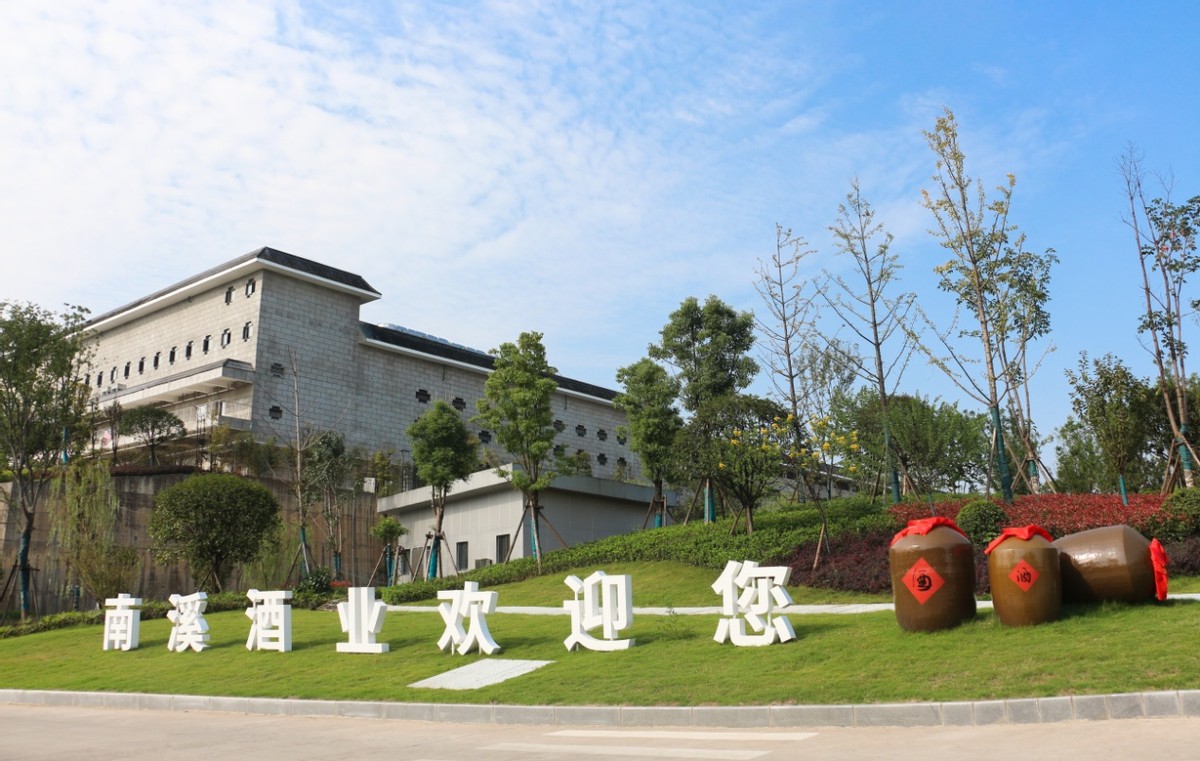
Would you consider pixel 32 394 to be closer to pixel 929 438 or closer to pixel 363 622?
pixel 363 622

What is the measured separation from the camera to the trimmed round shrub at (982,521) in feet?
48.6

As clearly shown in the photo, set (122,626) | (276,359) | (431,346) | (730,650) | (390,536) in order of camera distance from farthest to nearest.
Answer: (431,346), (276,359), (390,536), (122,626), (730,650)

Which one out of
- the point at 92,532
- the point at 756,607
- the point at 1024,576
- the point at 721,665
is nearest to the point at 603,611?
the point at 756,607

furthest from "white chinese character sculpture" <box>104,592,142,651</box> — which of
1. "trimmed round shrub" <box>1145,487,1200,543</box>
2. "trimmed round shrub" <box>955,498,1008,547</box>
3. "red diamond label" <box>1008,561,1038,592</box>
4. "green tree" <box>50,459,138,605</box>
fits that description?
"trimmed round shrub" <box>1145,487,1200,543</box>

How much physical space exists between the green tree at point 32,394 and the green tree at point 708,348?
14664 millimetres

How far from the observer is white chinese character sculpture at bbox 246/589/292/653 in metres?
13.4

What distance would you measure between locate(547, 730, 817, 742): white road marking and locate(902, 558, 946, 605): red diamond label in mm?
3141

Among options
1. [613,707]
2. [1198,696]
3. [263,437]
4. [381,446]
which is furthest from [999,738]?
[381,446]

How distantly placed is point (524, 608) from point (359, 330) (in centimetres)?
2447

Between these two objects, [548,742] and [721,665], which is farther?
[721,665]

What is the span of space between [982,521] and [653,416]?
12407 mm

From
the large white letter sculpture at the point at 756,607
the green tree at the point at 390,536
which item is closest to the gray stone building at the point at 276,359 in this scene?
the green tree at the point at 390,536

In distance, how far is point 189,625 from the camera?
14.5 meters

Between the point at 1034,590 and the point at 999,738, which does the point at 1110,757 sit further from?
the point at 1034,590
